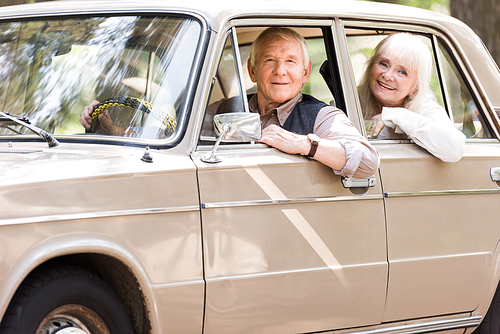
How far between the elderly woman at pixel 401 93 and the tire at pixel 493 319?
101 cm

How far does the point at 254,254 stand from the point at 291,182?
1.34 ft

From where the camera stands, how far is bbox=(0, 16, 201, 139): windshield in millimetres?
3213

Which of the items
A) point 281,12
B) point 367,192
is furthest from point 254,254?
point 281,12

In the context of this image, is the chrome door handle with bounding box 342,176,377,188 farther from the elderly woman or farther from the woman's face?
the woman's face

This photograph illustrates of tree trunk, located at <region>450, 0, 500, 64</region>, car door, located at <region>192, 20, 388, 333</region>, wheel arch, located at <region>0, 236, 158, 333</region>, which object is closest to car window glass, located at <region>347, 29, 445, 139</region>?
car door, located at <region>192, 20, 388, 333</region>

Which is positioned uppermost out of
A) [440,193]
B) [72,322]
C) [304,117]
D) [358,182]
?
[304,117]

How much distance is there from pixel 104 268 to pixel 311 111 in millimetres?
1428

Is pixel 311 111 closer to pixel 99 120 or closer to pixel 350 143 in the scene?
pixel 350 143

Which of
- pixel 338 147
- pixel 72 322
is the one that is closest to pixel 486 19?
pixel 338 147

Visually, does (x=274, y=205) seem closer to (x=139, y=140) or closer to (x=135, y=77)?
(x=139, y=140)

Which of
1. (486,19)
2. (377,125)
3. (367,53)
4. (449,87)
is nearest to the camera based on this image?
(377,125)

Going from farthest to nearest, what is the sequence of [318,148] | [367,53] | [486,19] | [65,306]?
[486,19], [367,53], [318,148], [65,306]

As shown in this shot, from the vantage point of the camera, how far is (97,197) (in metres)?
2.72

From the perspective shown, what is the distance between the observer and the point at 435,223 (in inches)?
145
